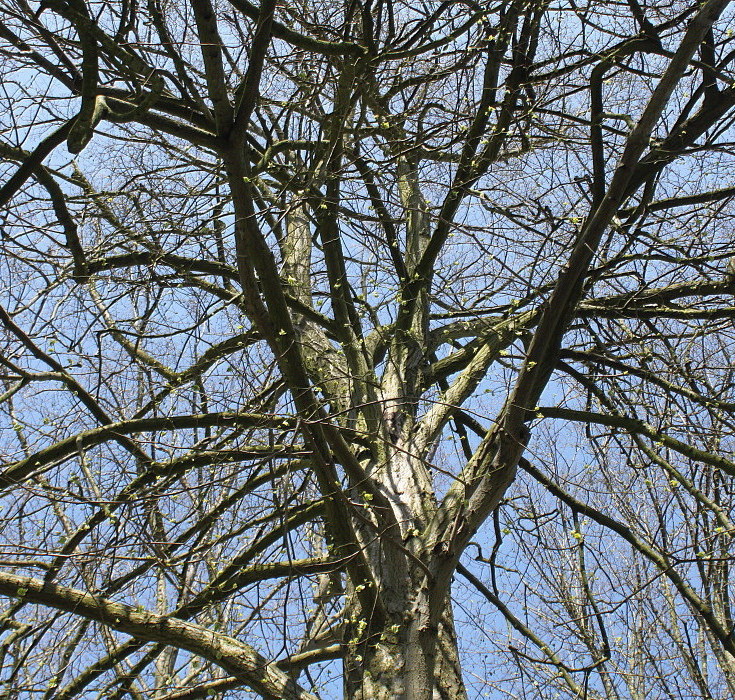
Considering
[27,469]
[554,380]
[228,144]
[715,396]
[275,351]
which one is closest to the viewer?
[228,144]

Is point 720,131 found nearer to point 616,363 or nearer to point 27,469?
point 616,363

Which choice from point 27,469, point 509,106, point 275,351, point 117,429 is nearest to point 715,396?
point 509,106

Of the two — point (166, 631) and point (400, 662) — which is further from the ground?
point (166, 631)

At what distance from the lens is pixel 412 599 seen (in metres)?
3.17

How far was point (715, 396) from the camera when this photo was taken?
13.2ft

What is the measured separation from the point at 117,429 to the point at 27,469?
47cm

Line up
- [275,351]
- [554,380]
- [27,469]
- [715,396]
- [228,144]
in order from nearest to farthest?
[228,144] → [275,351] → [27,469] → [715,396] → [554,380]

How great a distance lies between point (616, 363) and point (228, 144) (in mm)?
2295

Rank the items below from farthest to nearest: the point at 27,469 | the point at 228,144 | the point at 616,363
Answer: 1. the point at 616,363
2. the point at 27,469
3. the point at 228,144

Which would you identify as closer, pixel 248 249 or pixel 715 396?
pixel 248 249

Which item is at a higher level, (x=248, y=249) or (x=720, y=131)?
(x=720, y=131)

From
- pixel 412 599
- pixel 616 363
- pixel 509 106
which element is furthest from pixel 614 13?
pixel 412 599

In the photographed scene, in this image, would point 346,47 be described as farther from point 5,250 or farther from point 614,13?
point 5,250

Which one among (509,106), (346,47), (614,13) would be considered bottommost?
(346,47)
